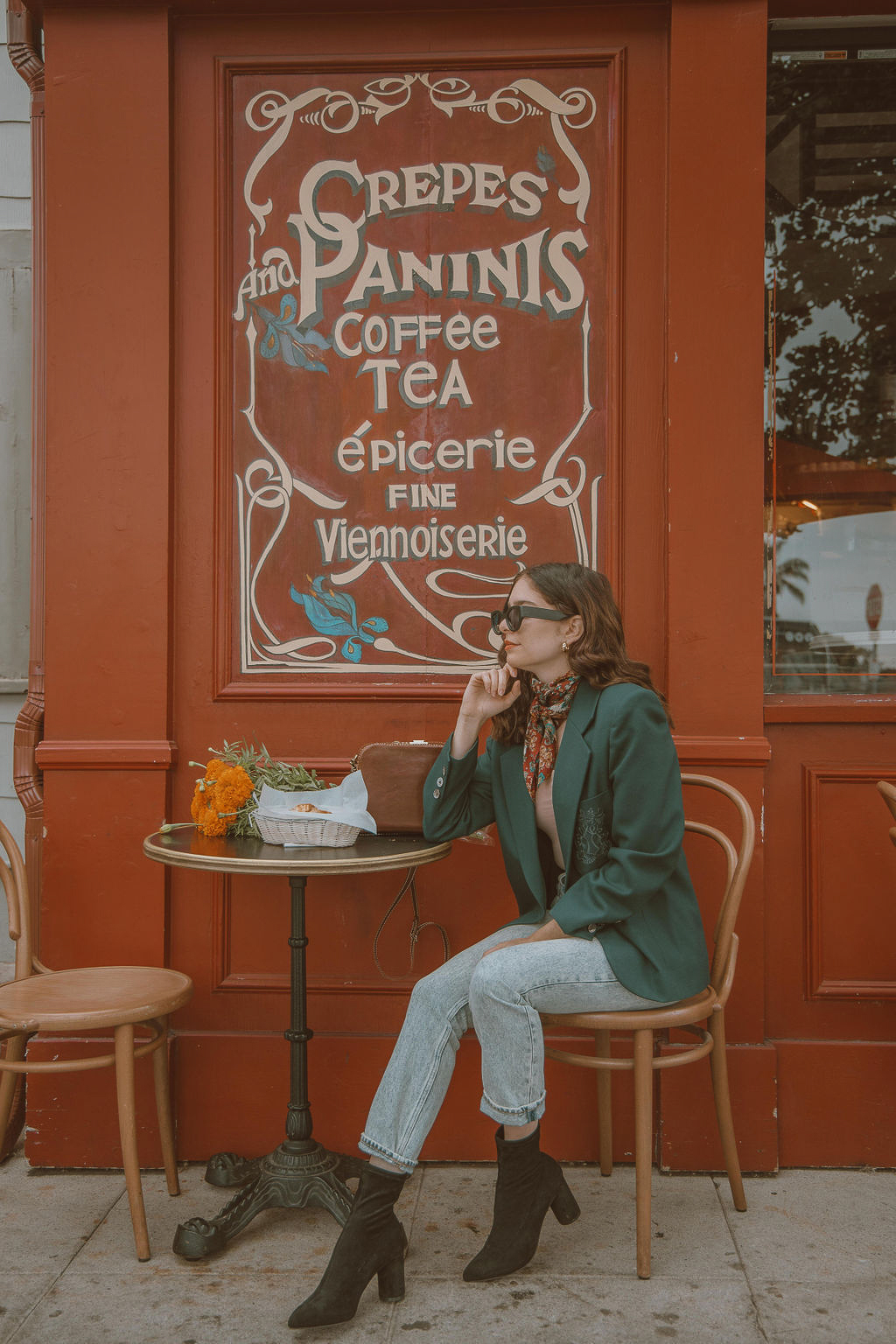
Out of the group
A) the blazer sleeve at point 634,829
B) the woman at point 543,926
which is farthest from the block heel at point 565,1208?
the blazer sleeve at point 634,829

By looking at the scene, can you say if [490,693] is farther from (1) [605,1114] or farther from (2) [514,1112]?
(1) [605,1114]

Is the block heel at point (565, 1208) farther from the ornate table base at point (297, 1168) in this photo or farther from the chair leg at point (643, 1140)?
the ornate table base at point (297, 1168)

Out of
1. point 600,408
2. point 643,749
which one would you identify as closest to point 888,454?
point 600,408

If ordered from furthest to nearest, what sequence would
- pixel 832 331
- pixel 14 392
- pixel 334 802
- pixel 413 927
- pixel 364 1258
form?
pixel 14 392 → pixel 832 331 → pixel 413 927 → pixel 334 802 → pixel 364 1258

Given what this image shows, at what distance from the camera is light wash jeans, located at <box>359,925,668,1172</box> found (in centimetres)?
249

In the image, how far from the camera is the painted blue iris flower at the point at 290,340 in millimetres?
3465

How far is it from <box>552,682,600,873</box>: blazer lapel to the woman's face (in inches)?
4.8

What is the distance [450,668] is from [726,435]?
3.68ft

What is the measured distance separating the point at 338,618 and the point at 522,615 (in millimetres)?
904

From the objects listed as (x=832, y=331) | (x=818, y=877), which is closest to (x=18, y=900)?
(x=818, y=877)

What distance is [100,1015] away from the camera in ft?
8.73

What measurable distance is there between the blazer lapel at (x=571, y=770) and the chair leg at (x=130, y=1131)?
3.96 feet

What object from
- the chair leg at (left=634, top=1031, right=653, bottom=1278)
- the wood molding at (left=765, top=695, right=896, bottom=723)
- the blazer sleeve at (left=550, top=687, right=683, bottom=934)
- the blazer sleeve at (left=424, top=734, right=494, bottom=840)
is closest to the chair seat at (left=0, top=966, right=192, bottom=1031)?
the blazer sleeve at (left=424, top=734, right=494, bottom=840)

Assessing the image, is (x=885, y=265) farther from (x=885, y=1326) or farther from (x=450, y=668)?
(x=885, y=1326)
